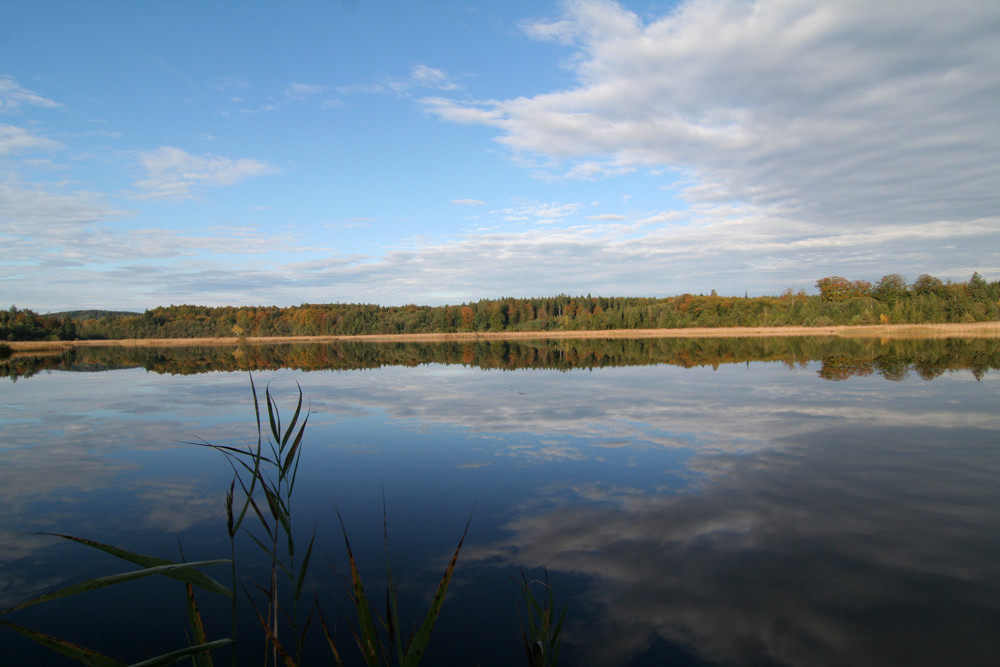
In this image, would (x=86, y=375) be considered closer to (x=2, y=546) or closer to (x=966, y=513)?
(x=2, y=546)

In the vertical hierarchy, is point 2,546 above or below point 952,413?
below

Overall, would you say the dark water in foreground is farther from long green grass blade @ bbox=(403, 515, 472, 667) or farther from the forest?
the forest

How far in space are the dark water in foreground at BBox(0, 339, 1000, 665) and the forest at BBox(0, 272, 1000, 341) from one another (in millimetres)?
62792

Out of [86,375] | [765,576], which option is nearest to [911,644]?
[765,576]

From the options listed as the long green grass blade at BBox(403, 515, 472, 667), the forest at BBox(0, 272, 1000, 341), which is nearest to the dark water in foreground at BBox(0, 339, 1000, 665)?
the long green grass blade at BBox(403, 515, 472, 667)

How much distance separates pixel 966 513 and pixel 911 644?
2.85 meters

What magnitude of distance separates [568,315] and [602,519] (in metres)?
91.2

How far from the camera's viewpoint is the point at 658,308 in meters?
90.2

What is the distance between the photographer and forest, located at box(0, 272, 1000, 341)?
212 feet

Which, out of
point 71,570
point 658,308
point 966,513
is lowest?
point 71,570

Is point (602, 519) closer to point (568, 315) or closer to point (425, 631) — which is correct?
point (425, 631)

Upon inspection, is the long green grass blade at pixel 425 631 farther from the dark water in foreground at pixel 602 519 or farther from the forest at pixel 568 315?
the forest at pixel 568 315

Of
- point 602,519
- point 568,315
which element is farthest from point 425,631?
point 568,315

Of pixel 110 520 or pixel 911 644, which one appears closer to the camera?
pixel 911 644
